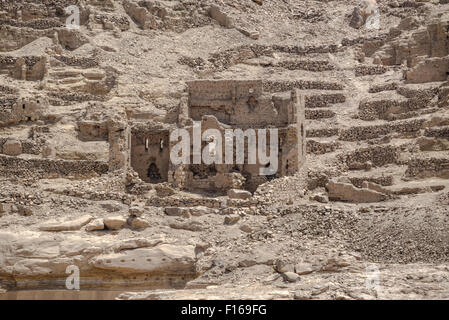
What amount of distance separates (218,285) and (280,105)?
1270cm

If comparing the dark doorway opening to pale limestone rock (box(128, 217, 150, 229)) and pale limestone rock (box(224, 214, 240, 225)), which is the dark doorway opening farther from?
pale limestone rock (box(128, 217, 150, 229))

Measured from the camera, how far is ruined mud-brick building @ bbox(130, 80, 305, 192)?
3150cm

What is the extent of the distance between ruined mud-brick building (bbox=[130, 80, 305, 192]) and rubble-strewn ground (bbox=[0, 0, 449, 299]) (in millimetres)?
915

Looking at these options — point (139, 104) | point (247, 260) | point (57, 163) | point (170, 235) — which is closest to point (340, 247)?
point (247, 260)

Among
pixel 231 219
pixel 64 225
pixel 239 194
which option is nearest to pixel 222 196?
pixel 239 194

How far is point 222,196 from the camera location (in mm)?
30844

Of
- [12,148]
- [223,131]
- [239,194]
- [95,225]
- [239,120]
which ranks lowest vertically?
[95,225]

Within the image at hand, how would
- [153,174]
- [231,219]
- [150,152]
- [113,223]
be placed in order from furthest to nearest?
[150,152] → [153,174] → [231,219] → [113,223]

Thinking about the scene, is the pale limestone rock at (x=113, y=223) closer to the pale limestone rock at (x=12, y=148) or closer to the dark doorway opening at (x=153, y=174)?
the dark doorway opening at (x=153, y=174)

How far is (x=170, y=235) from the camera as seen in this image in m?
24.5

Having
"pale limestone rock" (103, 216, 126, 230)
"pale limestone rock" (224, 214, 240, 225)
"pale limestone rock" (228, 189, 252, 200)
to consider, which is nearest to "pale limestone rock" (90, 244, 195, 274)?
"pale limestone rock" (103, 216, 126, 230)

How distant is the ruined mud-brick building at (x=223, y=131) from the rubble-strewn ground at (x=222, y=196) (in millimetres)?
915

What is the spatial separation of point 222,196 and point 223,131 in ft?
9.83
